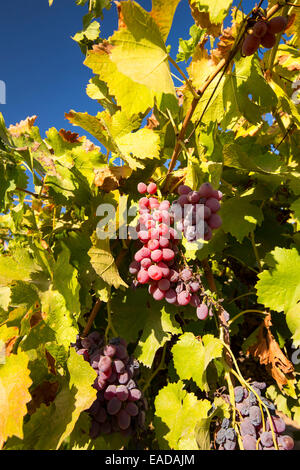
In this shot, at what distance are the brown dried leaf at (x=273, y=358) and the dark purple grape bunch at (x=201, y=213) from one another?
1.71 feet

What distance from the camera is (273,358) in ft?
3.67

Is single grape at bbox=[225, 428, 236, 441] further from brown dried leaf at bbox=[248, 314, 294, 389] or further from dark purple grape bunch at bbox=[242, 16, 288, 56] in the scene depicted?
dark purple grape bunch at bbox=[242, 16, 288, 56]

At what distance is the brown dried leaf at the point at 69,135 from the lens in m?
1.37

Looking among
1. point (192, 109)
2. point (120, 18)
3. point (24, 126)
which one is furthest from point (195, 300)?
point (24, 126)

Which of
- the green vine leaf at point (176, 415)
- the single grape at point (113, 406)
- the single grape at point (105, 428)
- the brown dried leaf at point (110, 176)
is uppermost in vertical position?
the brown dried leaf at point (110, 176)

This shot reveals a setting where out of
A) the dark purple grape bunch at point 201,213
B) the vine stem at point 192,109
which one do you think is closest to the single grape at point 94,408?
the dark purple grape bunch at point 201,213

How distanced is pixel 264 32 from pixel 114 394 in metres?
1.14

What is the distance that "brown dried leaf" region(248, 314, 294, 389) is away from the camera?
3.59 ft

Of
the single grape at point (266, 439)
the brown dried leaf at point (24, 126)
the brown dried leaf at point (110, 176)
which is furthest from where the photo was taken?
the brown dried leaf at point (24, 126)

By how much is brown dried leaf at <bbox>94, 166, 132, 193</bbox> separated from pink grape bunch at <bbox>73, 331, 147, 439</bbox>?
565 millimetres

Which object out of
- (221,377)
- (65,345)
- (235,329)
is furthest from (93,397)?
(235,329)

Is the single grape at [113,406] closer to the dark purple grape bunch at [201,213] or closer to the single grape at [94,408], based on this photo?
the single grape at [94,408]

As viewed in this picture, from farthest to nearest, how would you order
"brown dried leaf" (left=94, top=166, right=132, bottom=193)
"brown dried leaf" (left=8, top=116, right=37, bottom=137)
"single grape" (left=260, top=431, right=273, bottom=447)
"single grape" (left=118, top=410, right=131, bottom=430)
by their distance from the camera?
"brown dried leaf" (left=8, top=116, right=37, bottom=137) → "brown dried leaf" (left=94, top=166, right=132, bottom=193) → "single grape" (left=118, top=410, right=131, bottom=430) → "single grape" (left=260, top=431, right=273, bottom=447)

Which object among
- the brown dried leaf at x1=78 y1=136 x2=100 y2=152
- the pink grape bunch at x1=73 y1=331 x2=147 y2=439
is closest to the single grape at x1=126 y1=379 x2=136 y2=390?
the pink grape bunch at x1=73 y1=331 x2=147 y2=439
